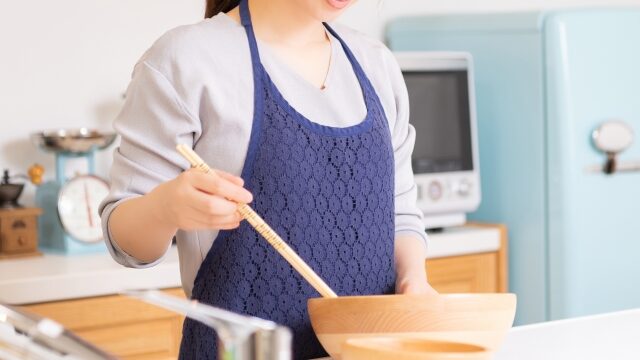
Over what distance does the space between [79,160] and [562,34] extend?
1.13m

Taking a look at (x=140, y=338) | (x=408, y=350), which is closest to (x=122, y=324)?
(x=140, y=338)

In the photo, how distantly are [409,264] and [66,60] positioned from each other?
1292 mm

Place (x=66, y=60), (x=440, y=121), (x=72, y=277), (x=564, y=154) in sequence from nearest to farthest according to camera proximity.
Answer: (x=72, y=277)
(x=66, y=60)
(x=564, y=154)
(x=440, y=121)

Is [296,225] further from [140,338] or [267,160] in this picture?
[140,338]

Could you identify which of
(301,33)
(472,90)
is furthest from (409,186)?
(472,90)

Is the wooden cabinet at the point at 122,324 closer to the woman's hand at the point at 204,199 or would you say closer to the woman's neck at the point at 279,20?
the woman's neck at the point at 279,20

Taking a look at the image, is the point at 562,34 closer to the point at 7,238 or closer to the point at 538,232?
the point at 538,232

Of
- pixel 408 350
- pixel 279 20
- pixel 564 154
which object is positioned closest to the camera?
pixel 408 350

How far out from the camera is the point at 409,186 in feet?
4.80

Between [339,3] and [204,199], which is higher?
[339,3]

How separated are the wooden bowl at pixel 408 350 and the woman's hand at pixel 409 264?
0.37 metres

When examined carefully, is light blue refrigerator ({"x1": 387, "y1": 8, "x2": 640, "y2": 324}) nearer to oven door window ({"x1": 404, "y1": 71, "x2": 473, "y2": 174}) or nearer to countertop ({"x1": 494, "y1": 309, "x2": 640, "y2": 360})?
oven door window ({"x1": 404, "y1": 71, "x2": 473, "y2": 174})

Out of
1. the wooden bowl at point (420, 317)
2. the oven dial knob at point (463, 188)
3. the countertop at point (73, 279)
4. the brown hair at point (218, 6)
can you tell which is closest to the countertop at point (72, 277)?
the countertop at point (73, 279)

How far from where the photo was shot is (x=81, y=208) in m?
2.31
